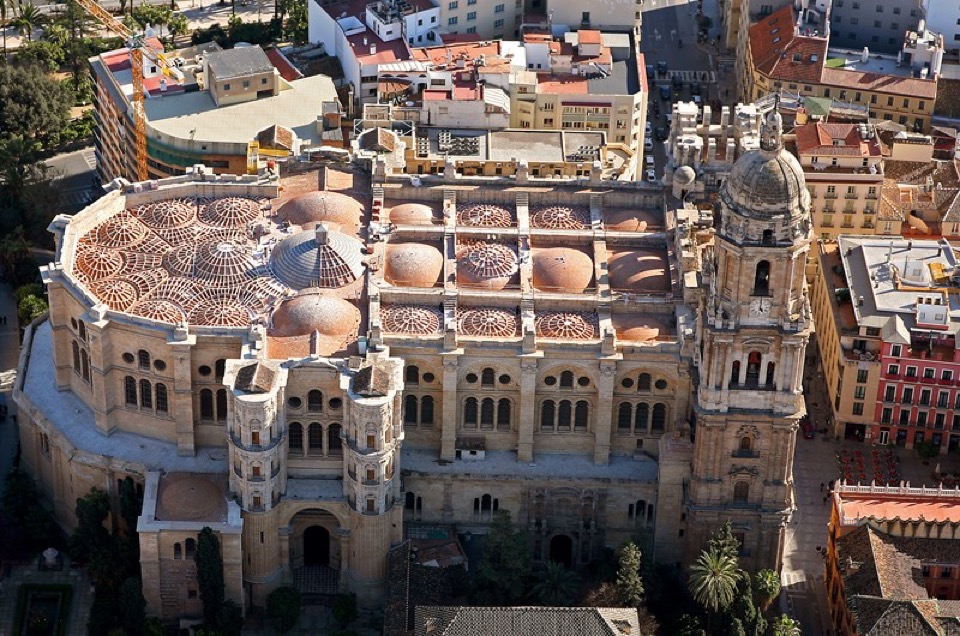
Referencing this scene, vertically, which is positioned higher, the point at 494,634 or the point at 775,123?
the point at 775,123

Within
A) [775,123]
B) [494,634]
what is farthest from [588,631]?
[775,123]

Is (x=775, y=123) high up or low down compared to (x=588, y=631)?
up

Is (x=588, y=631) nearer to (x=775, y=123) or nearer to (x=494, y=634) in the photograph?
(x=494, y=634)
